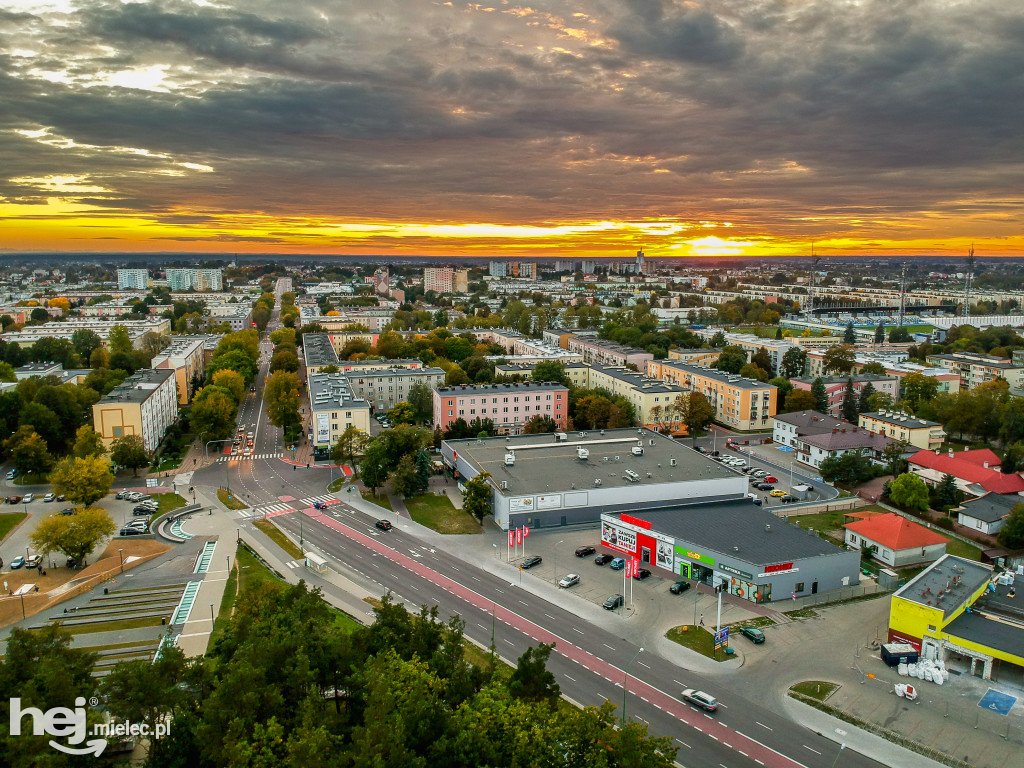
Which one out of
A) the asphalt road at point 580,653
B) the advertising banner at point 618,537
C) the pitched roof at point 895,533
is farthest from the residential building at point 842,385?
the asphalt road at point 580,653

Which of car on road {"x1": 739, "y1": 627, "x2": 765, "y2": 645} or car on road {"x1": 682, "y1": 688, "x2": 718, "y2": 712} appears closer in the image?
car on road {"x1": 682, "y1": 688, "x2": 718, "y2": 712}

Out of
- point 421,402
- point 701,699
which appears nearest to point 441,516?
point 701,699

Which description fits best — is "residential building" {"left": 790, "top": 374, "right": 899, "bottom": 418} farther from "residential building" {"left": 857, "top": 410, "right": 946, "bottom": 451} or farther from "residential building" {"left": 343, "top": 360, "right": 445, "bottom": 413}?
"residential building" {"left": 343, "top": 360, "right": 445, "bottom": 413}

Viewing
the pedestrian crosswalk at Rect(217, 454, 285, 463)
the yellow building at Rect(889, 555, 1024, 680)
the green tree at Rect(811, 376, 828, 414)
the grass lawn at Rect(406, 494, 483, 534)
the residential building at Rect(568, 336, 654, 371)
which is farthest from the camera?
the residential building at Rect(568, 336, 654, 371)

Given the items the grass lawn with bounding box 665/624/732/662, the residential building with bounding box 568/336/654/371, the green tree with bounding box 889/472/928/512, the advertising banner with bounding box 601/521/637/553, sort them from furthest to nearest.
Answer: the residential building with bounding box 568/336/654/371, the green tree with bounding box 889/472/928/512, the advertising banner with bounding box 601/521/637/553, the grass lawn with bounding box 665/624/732/662

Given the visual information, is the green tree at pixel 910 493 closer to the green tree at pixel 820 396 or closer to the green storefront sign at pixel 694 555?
the green storefront sign at pixel 694 555

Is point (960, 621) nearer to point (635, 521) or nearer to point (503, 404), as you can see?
point (635, 521)

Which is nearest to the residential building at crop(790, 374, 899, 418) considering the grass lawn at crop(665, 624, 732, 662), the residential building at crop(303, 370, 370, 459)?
the residential building at crop(303, 370, 370, 459)
